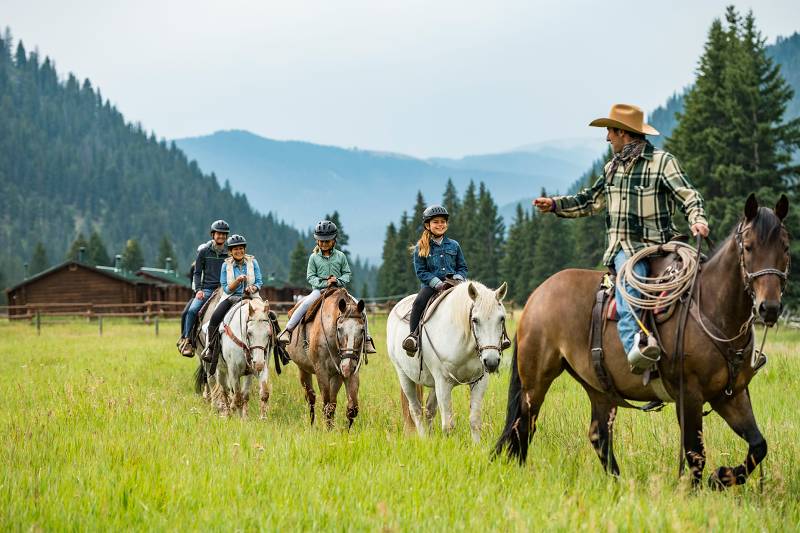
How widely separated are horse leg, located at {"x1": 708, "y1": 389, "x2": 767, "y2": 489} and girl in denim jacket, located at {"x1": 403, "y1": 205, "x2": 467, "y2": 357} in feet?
14.1

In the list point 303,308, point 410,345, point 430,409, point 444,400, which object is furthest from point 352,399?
point 303,308

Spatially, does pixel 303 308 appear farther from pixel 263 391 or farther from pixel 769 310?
pixel 769 310

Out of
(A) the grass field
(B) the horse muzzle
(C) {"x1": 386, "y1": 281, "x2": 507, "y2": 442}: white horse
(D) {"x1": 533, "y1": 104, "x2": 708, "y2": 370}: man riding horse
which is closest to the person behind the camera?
(A) the grass field

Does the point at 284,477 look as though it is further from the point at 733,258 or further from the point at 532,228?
the point at 532,228

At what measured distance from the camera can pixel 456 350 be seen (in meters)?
8.90

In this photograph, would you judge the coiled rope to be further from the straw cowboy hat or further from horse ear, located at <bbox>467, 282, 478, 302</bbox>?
horse ear, located at <bbox>467, 282, 478, 302</bbox>

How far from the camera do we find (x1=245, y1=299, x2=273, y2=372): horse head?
11141mm

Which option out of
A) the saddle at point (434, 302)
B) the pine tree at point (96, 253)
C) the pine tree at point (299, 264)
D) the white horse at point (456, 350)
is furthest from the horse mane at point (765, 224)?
the pine tree at point (96, 253)

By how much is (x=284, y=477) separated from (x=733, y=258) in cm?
427

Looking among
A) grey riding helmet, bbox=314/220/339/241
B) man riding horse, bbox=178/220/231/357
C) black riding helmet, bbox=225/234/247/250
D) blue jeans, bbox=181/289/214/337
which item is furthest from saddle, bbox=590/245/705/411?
blue jeans, bbox=181/289/214/337

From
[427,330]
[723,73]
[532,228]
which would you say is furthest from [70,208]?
[427,330]

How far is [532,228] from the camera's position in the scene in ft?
263

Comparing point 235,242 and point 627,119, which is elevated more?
point 627,119

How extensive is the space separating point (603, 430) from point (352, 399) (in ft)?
12.6
